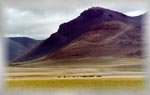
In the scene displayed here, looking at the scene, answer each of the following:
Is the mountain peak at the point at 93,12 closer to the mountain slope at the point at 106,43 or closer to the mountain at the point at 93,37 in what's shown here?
the mountain at the point at 93,37

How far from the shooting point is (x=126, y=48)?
8.89 ft

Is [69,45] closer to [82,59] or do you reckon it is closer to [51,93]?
[82,59]

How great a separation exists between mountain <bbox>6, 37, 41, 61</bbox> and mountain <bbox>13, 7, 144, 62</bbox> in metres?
0.04

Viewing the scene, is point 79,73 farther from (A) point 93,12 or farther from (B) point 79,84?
(A) point 93,12

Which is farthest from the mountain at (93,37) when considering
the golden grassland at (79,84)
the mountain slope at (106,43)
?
the golden grassland at (79,84)

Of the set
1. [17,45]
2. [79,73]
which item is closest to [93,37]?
[79,73]

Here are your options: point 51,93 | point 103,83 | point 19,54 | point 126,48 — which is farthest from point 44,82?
point 126,48

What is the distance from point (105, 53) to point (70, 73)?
1.19 feet

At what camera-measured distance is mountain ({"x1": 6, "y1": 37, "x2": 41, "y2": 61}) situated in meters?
2.72

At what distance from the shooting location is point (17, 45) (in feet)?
8.95

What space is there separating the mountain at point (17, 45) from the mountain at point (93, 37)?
0.04m

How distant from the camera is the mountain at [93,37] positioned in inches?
107

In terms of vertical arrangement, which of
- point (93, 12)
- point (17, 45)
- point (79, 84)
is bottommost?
point (79, 84)

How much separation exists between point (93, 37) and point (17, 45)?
2.28 feet
